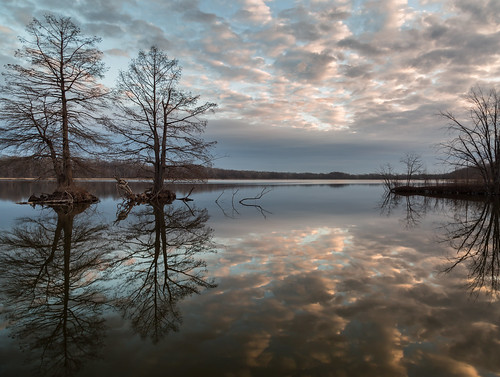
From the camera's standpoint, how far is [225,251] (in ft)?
24.2

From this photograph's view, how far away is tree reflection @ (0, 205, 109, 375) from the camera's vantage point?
10.1 feet

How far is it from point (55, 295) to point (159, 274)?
1.65m

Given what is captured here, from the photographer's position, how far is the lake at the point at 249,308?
284 centimetres

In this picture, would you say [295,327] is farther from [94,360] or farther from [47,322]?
[47,322]

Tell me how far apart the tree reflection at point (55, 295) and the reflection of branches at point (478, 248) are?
5841mm

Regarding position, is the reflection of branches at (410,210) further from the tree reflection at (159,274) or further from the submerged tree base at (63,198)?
the submerged tree base at (63,198)

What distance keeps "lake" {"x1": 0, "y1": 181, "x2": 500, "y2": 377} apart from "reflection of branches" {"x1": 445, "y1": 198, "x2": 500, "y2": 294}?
6 cm

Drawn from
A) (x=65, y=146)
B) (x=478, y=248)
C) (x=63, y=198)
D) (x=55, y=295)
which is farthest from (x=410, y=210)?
(x=65, y=146)

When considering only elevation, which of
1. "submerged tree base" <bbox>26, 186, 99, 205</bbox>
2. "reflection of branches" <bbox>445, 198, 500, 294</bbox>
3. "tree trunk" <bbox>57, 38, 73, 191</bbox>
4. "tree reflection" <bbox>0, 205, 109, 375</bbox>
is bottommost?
"tree reflection" <bbox>0, 205, 109, 375</bbox>

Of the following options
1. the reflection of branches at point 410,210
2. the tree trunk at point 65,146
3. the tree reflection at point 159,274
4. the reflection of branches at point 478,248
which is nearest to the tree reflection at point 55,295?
the tree reflection at point 159,274

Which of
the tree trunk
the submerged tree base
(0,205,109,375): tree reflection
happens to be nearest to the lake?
(0,205,109,375): tree reflection

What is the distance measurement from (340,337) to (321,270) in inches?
100

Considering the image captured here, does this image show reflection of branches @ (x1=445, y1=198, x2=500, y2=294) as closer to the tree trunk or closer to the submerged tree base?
the submerged tree base

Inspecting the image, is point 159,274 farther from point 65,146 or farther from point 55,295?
point 65,146
